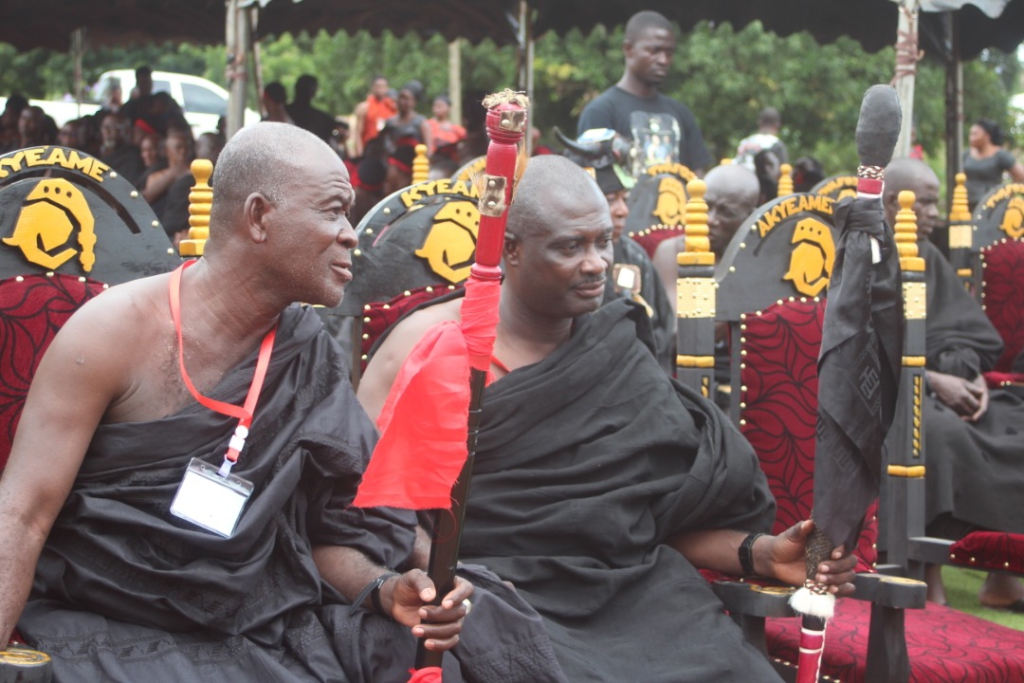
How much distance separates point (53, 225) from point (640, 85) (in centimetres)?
559

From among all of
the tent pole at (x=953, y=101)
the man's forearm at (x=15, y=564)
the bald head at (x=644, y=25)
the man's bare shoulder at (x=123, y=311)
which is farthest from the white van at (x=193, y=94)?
the man's forearm at (x=15, y=564)

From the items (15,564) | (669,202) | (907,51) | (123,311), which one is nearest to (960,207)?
(669,202)

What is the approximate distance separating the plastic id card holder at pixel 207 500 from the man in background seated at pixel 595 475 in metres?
0.83

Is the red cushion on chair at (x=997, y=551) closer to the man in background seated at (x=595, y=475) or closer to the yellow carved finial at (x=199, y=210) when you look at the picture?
the man in background seated at (x=595, y=475)

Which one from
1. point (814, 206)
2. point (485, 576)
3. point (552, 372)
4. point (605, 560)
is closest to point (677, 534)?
point (605, 560)

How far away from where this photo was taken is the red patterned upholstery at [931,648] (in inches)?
120

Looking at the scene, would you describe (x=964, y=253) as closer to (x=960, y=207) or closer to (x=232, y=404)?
(x=960, y=207)

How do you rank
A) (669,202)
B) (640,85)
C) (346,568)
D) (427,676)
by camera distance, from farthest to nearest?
(640,85)
(669,202)
(346,568)
(427,676)

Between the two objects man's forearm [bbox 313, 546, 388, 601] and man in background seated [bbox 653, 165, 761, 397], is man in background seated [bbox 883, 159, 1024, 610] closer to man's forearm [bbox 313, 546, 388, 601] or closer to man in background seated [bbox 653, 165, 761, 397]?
man in background seated [bbox 653, 165, 761, 397]

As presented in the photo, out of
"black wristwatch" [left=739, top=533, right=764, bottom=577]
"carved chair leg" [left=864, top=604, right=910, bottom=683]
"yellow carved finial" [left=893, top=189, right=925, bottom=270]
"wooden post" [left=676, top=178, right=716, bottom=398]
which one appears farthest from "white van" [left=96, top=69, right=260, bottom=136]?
"carved chair leg" [left=864, top=604, right=910, bottom=683]

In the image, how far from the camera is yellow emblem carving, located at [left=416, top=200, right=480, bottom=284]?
11.5 ft

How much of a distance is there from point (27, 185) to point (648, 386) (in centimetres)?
151

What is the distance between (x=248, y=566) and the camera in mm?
2215

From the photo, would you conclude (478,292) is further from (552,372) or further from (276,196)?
(552,372)
